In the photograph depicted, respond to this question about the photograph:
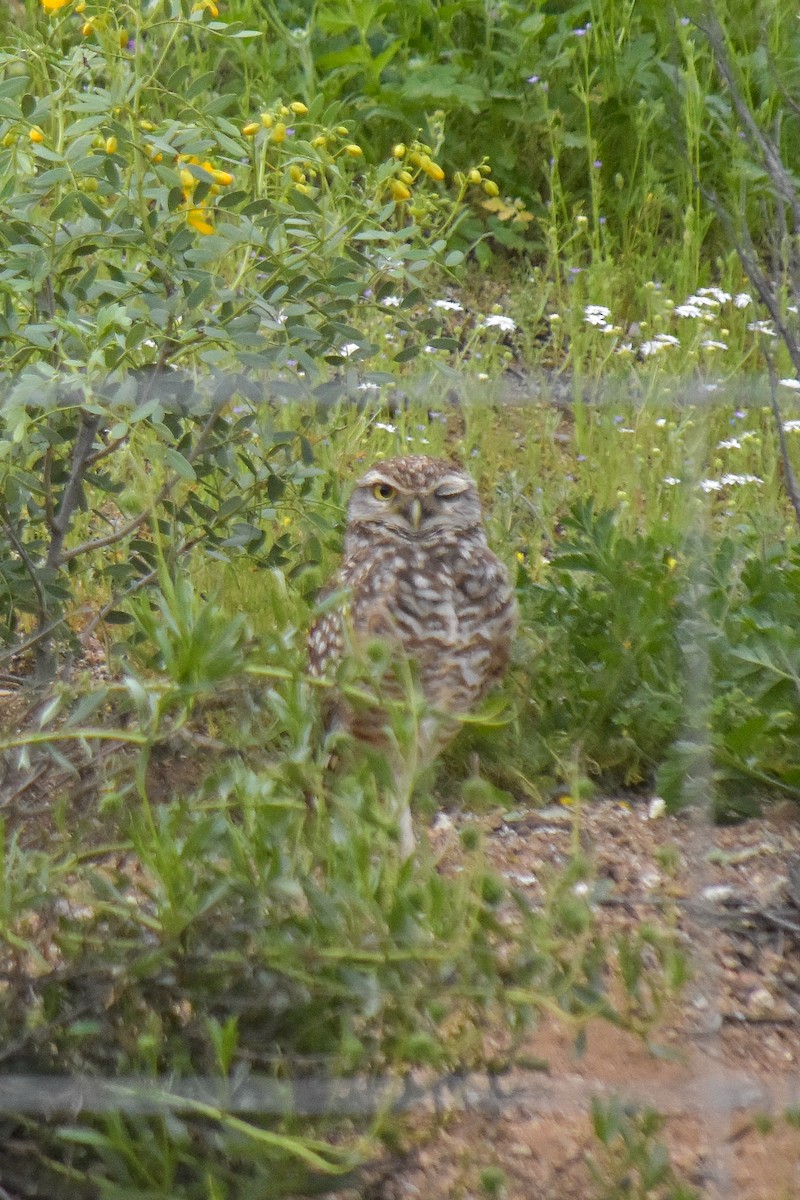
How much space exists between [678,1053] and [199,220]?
1560mm

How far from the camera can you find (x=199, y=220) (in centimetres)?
246

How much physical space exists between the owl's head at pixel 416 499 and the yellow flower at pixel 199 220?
654 mm

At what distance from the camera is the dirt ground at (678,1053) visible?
1736 millimetres

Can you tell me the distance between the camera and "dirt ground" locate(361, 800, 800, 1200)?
1.74 m

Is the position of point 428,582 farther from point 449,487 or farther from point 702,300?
point 702,300

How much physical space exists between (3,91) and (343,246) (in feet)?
1.99

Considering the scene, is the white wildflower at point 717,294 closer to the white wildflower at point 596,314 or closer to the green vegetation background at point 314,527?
the green vegetation background at point 314,527

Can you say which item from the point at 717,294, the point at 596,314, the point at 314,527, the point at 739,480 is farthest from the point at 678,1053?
the point at 596,314

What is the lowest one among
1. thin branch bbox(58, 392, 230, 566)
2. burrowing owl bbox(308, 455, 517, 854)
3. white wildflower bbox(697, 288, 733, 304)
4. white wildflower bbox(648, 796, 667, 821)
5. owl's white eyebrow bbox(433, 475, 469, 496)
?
white wildflower bbox(648, 796, 667, 821)

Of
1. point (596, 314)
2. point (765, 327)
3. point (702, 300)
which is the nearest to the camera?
point (765, 327)

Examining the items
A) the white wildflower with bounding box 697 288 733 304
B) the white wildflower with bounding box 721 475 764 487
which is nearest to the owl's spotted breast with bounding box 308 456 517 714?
the white wildflower with bounding box 721 475 764 487

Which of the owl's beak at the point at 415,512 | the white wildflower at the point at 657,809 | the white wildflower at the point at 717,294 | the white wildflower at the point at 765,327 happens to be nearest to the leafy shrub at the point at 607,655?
the white wildflower at the point at 657,809

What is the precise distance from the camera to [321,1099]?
149cm

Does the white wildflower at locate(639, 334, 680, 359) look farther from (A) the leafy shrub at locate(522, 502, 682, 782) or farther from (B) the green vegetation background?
(A) the leafy shrub at locate(522, 502, 682, 782)
